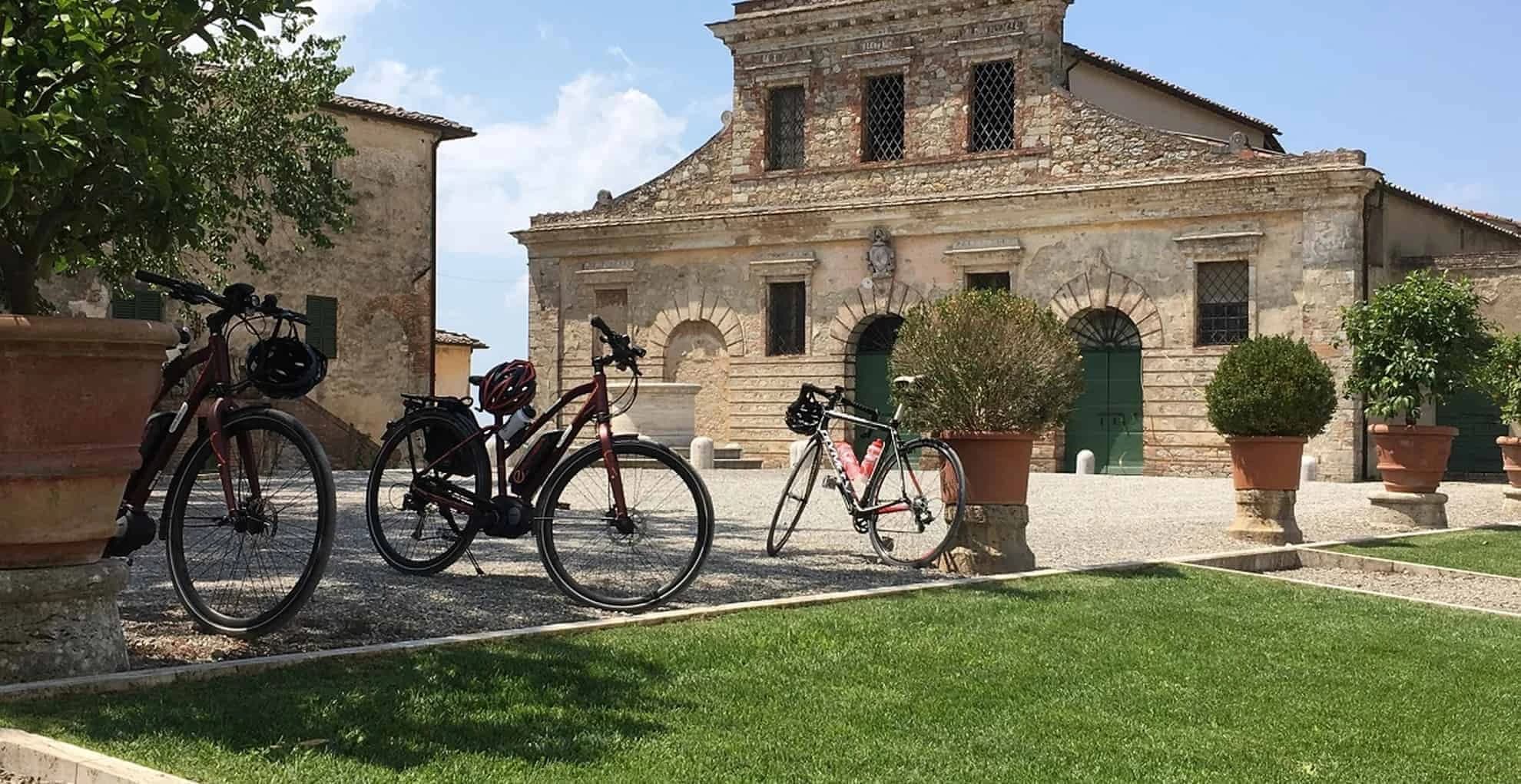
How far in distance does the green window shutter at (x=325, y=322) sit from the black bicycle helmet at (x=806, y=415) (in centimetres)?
1908

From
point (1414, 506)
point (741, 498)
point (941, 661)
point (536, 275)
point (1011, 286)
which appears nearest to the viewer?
point (941, 661)

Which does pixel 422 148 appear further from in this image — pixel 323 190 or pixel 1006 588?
pixel 1006 588

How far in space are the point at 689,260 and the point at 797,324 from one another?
250 centimetres

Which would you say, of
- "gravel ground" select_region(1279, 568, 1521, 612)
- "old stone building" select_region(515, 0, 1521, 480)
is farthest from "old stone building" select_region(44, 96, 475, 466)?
"gravel ground" select_region(1279, 568, 1521, 612)

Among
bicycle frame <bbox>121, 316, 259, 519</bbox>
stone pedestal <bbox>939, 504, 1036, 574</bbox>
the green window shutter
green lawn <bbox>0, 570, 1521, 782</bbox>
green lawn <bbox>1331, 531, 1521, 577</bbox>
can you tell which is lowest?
green lawn <bbox>1331, 531, 1521, 577</bbox>

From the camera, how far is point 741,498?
606 inches

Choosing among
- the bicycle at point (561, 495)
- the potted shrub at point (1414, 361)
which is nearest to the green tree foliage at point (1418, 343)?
the potted shrub at point (1414, 361)

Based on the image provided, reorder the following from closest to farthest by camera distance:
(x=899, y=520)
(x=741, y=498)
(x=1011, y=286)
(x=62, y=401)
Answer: (x=62, y=401) → (x=899, y=520) → (x=741, y=498) → (x=1011, y=286)

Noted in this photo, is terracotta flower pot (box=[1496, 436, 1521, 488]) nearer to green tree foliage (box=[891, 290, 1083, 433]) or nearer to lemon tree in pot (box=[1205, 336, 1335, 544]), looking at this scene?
lemon tree in pot (box=[1205, 336, 1335, 544])

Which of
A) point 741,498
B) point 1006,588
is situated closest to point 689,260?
point 741,498

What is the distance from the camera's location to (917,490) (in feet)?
27.8

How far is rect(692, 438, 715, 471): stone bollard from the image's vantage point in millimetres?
23734

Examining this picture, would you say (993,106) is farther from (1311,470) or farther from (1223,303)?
(1311,470)

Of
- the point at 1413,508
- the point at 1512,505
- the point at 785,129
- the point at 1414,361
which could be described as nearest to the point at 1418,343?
the point at 1414,361
